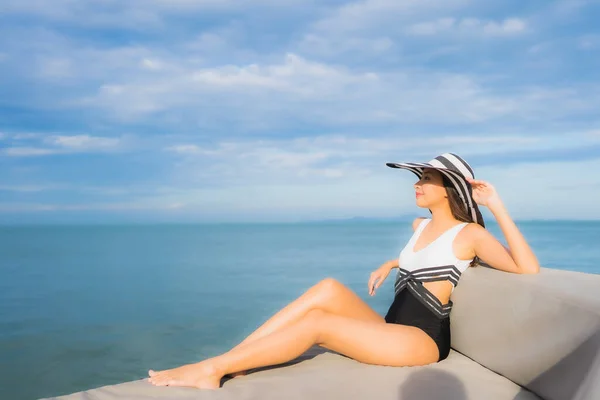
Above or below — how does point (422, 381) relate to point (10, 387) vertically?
above

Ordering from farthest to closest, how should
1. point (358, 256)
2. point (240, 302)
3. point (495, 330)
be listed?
point (358, 256), point (240, 302), point (495, 330)

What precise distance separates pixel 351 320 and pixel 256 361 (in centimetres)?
49

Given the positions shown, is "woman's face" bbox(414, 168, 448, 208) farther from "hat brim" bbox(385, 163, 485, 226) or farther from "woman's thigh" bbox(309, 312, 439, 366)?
"woman's thigh" bbox(309, 312, 439, 366)

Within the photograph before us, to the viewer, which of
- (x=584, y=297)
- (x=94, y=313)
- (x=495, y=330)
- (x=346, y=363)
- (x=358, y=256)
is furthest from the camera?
(x=358, y=256)

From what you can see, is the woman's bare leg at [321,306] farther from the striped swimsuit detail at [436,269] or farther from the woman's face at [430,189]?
the woman's face at [430,189]

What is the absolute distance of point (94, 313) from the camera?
25.2 ft

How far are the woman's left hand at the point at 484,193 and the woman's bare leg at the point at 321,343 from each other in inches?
29.4

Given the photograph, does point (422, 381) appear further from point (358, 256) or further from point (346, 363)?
point (358, 256)

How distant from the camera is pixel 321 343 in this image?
8.92ft

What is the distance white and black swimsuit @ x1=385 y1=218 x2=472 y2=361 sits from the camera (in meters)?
2.88

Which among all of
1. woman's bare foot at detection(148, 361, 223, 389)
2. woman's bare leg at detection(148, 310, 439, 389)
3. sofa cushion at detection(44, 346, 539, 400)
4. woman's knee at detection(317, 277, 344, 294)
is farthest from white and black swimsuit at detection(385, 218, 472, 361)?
woman's bare foot at detection(148, 361, 223, 389)

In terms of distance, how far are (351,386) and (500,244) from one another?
41.8 inches

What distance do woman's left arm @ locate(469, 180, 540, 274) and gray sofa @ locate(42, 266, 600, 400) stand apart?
0.07 m

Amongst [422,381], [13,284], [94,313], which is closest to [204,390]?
[422,381]
